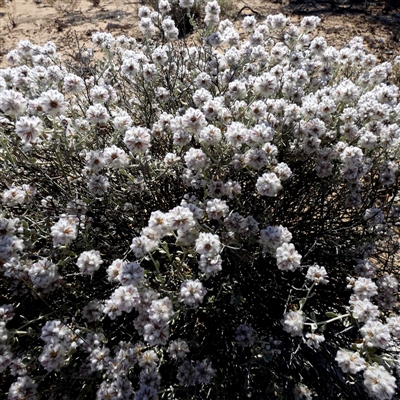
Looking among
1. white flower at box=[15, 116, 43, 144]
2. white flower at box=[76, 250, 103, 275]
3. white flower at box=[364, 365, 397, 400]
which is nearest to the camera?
white flower at box=[364, 365, 397, 400]

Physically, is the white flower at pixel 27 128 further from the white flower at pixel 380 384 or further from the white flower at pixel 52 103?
the white flower at pixel 380 384

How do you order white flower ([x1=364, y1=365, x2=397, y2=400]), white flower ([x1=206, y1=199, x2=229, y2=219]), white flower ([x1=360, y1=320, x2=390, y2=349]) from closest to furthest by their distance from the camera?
white flower ([x1=364, y1=365, x2=397, y2=400]), white flower ([x1=360, y1=320, x2=390, y2=349]), white flower ([x1=206, y1=199, x2=229, y2=219])

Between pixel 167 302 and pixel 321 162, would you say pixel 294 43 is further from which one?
pixel 167 302

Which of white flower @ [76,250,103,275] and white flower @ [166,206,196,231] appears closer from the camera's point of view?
white flower @ [166,206,196,231]

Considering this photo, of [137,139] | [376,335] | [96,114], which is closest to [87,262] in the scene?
[137,139]

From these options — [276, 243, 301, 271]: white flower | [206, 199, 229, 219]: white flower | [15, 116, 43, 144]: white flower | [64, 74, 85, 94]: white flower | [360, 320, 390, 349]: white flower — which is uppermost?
[64, 74, 85, 94]: white flower

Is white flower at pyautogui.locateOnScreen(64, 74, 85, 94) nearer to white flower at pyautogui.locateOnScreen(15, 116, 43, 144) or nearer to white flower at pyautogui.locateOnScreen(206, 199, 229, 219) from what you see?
white flower at pyautogui.locateOnScreen(15, 116, 43, 144)

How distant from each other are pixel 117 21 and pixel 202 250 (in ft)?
29.8

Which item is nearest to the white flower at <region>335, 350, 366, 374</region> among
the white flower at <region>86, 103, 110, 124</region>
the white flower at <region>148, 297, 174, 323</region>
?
the white flower at <region>148, 297, 174, 323</region>

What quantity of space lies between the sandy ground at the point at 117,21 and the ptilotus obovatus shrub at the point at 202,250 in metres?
4.69

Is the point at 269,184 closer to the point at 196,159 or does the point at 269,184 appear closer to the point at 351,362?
the point at 196,159

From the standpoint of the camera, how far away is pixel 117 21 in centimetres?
949

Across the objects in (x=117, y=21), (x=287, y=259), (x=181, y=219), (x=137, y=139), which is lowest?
(x=117, y=21)

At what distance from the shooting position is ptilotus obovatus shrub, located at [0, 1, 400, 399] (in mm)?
2250
